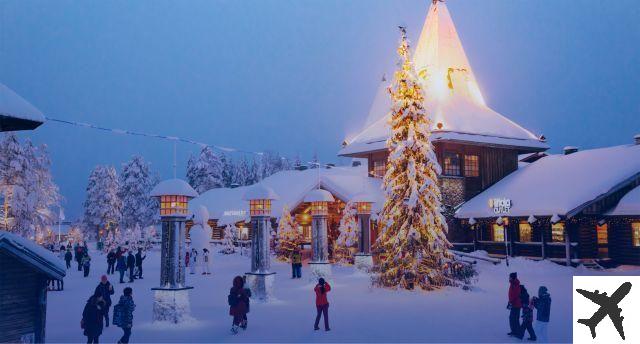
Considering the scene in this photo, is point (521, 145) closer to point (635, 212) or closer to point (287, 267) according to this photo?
point (635, 212)

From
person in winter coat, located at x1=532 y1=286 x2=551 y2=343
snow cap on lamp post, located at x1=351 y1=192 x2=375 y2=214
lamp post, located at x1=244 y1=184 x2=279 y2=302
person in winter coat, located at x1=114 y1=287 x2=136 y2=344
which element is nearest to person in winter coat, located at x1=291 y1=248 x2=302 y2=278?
snow cap on lamp post, located at x1=351 y1=192 x2=375 y2=214

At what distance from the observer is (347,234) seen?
36.4 m

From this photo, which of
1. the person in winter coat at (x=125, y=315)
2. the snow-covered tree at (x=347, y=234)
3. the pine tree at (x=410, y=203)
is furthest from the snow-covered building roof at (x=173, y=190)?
the snow-covered tree at (x=347, y=234)

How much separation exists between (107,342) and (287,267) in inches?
902

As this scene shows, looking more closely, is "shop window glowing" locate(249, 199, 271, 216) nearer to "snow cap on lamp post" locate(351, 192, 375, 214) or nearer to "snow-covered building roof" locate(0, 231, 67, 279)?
"snow-covered building roof" locate(0, 231, 67, 279)

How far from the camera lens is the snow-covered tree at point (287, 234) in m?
37.7

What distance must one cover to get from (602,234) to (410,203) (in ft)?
49.7

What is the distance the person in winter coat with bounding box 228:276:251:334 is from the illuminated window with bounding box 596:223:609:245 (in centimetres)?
2449

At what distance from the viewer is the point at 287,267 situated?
1423 inches

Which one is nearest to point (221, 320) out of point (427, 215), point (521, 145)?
point (427, 215)

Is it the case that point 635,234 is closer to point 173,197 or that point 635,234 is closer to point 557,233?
point 557,233

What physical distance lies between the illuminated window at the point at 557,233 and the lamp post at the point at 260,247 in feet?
63.6

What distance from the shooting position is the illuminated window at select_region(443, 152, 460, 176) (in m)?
37.2

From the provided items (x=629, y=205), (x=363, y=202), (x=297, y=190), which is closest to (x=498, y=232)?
(x=629, y=205)
